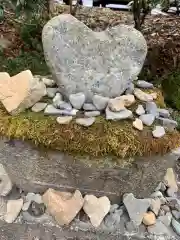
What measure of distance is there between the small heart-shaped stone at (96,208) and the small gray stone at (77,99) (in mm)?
363

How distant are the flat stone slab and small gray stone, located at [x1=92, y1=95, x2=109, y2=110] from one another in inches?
8.1

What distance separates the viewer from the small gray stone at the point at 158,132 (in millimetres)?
1485

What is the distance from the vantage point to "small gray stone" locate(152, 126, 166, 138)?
149cm

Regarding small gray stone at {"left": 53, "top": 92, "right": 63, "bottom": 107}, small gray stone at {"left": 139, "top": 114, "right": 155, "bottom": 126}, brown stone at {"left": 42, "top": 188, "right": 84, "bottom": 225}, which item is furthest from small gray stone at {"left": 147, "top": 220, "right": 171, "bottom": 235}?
small gray stone at {"left": 53, "top": 92, "right": 63, "bottom": 107}

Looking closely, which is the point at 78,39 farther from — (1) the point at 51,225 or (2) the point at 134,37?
(1) the point at 51,225

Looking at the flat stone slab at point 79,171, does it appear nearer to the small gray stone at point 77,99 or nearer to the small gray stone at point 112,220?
the small gray stone at point 112,220

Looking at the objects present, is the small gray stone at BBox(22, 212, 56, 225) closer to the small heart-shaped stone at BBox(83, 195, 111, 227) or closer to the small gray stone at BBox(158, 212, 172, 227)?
the small heart-shaped stone at BBox(83, 195, 111, 227)

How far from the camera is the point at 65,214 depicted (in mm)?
1512

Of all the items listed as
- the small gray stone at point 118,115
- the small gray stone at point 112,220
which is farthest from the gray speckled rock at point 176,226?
the small gray stone at point 118,115

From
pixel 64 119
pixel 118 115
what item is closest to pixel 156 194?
pixel 118 115

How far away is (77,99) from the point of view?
152 cm

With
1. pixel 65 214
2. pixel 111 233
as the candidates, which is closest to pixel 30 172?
pixel 65 214

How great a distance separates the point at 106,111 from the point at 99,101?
5 cm

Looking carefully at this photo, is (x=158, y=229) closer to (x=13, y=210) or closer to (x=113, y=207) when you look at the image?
(x=113, y=207)
